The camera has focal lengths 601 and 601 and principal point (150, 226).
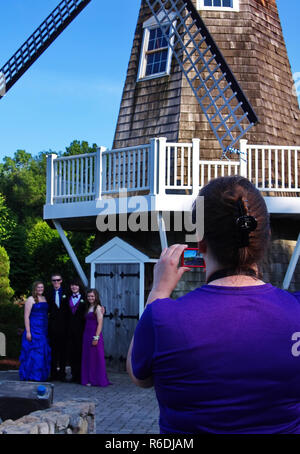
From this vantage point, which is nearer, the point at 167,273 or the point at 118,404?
the point at 167,273

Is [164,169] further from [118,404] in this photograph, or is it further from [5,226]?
[5,226]

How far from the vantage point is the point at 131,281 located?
39.1ft

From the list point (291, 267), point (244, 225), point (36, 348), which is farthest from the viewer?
point (291, 267)

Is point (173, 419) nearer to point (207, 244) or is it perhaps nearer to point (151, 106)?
point (207, 244)

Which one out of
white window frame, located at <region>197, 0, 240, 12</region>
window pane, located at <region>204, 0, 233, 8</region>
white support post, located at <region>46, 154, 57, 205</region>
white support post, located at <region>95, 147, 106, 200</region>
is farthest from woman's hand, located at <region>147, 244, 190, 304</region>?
window pane, located at <region>204, 0, 233, 8</region>

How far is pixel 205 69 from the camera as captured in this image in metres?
13.2

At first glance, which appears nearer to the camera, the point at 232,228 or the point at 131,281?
the point at 232,228

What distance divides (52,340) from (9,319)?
5.27 metres

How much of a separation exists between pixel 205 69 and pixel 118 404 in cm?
780

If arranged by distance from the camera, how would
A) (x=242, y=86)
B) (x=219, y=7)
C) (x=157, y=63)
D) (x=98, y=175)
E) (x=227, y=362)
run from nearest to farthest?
(x=227, y=362) → (x=98, y=175) → (x=242, y=86) → (x=219, y=7) → (x=157, y=63)

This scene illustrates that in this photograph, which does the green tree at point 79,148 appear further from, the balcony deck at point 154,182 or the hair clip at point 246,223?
the hair clip at point 246,223

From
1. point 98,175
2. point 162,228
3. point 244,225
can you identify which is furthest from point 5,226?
point 244,225
